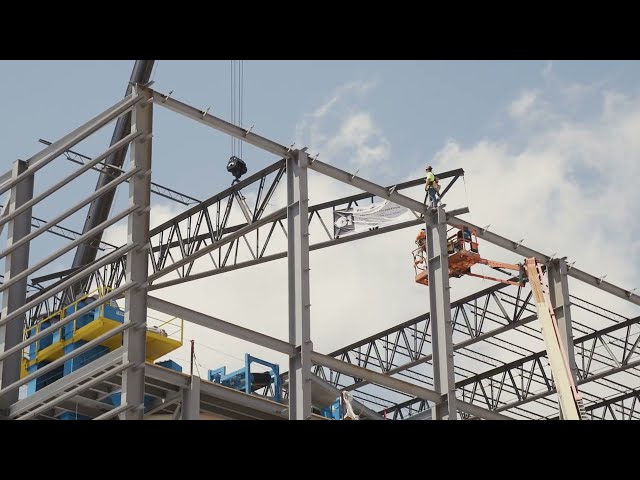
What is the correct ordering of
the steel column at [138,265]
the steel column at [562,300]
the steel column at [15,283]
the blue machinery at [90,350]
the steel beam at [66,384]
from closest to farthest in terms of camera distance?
the steel column at [138,265]
the steel beam at [66,384]
the steel column at [15,283]
the blue machinery at [90,350]
the steel column at [562,300]

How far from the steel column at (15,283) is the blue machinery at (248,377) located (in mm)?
8935

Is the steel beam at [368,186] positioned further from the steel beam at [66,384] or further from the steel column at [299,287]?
the steel beam at [66,384]

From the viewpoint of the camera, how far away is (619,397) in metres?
46.6

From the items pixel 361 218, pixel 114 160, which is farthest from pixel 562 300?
pixel 114 160

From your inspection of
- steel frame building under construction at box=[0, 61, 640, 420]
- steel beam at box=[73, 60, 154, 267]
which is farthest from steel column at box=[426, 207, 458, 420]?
steel beam at box=[73, 60, 154, 267]

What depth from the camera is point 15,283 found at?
929 inches

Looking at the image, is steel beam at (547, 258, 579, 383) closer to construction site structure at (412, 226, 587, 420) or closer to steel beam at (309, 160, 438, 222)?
construction site structure at (412, 226, 587, 420)

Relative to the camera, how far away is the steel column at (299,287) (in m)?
26.6

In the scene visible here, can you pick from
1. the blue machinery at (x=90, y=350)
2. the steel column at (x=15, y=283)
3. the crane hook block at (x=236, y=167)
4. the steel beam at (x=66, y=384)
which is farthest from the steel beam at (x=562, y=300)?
the steel column at (x=15, y=283)
